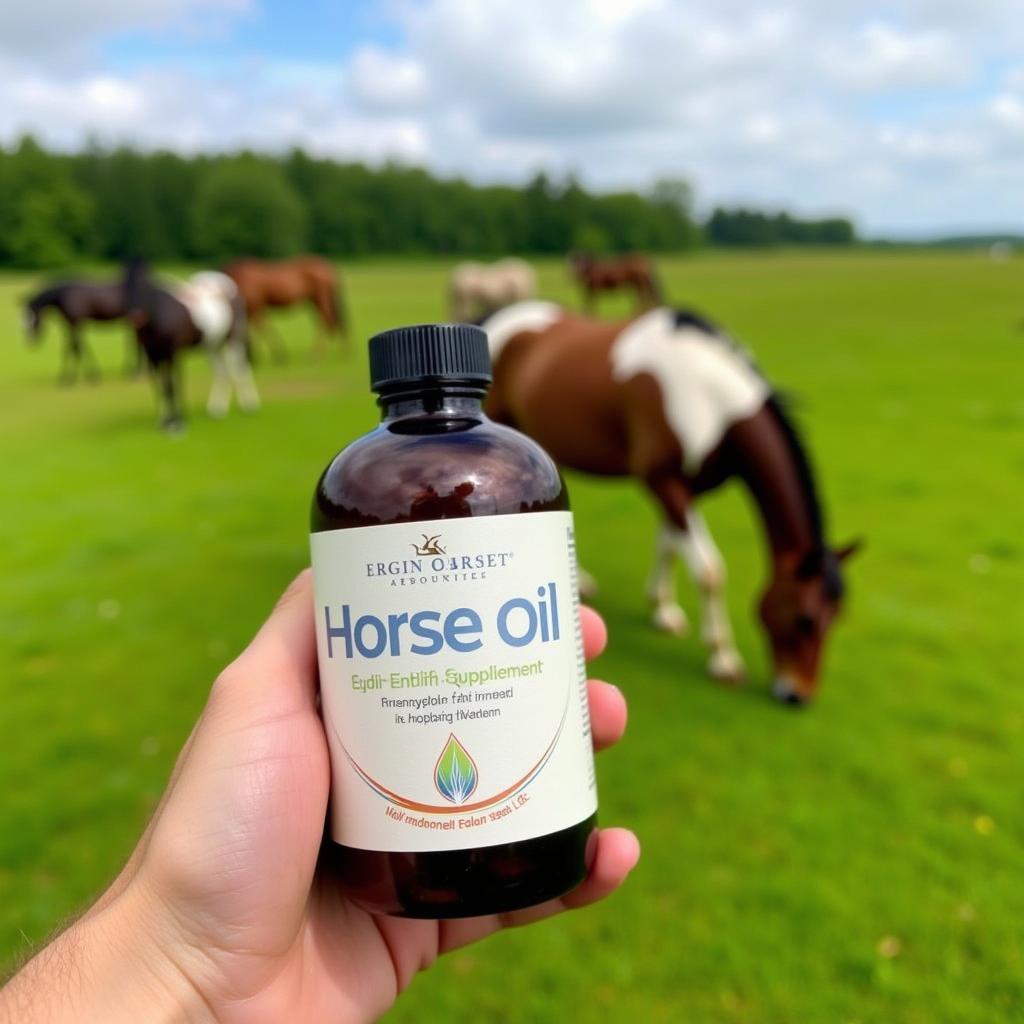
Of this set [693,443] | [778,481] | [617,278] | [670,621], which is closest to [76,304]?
[670,621]

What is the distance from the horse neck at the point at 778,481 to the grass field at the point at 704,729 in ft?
2.89

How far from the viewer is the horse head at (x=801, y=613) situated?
4.10m

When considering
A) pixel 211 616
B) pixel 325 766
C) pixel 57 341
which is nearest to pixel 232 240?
pixel 57 341

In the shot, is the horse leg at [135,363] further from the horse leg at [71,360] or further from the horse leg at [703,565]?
the horse leg at [703,565]

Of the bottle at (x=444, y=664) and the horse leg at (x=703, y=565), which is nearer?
the bottle at (x=444, y=664)

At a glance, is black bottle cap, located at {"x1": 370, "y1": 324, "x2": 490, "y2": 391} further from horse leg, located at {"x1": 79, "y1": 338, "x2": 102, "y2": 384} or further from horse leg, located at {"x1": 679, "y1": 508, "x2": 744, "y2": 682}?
horse leg, located at {"x1": 79, "y1": 338, "x2": 102, "y2": 384}

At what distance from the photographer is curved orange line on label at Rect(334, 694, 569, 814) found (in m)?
1.48

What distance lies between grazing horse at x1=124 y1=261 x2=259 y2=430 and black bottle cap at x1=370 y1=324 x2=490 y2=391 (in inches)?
432

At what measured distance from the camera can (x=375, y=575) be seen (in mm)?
1506

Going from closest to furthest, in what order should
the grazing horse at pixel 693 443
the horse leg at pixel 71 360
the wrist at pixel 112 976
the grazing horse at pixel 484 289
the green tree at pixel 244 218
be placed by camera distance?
the wrist at pixel 112 976
the grazing horse at pixel 693 443
the horse leg at pixel 71 360
the grazing horse at pixel 484 289
the green tree at pixel 244 218

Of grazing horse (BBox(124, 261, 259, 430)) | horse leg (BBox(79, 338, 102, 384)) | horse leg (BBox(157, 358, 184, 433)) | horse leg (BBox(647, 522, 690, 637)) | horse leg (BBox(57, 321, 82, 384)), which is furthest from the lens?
horse leg (BBox(79, 338, 102, 384))

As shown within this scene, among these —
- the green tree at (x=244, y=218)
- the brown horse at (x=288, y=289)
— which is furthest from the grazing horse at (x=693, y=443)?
the green tree at (x=244, y=218)

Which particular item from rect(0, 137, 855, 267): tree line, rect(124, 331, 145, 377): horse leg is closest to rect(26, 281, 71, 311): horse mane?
rect(124, 331, 145, 377): horse leg

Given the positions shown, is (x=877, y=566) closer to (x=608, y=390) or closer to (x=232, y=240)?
(x=608, y=390)
